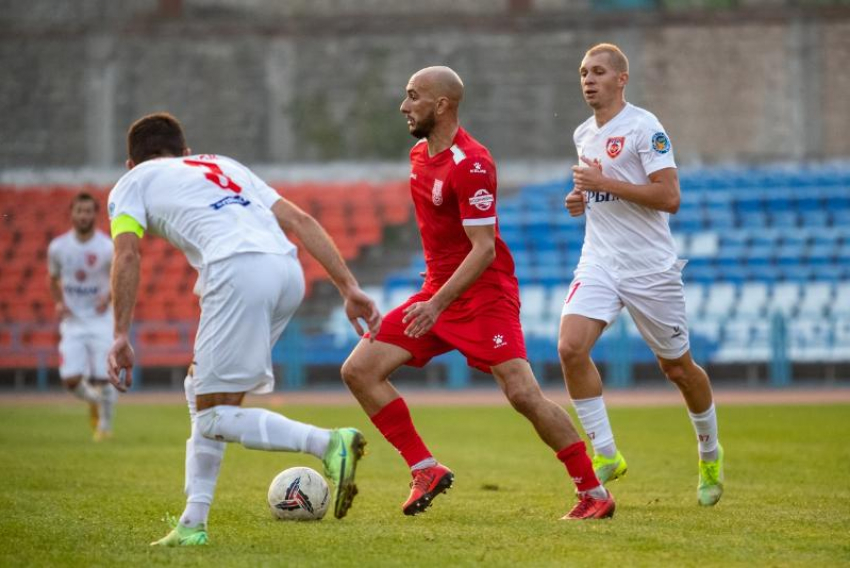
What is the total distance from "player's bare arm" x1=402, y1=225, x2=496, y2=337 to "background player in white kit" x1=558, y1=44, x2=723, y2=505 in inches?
39.3

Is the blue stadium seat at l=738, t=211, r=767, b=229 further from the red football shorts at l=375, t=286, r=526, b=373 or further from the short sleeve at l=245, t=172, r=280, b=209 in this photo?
the short sleeve at l=245, t=172, r=280, b=209

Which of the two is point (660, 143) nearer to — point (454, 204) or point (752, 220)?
point (454, 204)

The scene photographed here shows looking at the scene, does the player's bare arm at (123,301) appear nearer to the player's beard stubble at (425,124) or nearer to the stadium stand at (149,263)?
the player's beard stubble at (425,124)

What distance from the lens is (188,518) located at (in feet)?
20.9

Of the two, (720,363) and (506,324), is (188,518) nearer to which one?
(506,324)

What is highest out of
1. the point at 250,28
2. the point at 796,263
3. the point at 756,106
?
the point at 250,28

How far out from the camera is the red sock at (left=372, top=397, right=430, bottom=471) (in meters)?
7.62

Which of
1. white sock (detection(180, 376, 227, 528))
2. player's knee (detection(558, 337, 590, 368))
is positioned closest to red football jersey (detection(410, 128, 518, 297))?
player's knee (detection(558, 337, 590, 368))

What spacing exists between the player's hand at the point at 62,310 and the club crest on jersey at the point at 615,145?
8.08 metres

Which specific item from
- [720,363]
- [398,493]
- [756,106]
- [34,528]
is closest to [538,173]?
[756,106]

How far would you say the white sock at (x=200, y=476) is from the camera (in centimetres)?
638

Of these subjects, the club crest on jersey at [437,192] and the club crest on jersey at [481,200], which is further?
the club crest on jersey at [437,192]

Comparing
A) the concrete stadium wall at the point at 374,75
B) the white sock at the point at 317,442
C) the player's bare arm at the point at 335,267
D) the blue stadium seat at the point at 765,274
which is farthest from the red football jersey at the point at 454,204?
the concrete stadium wall at the point at 374,75

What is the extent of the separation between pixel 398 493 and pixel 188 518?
290 cm
